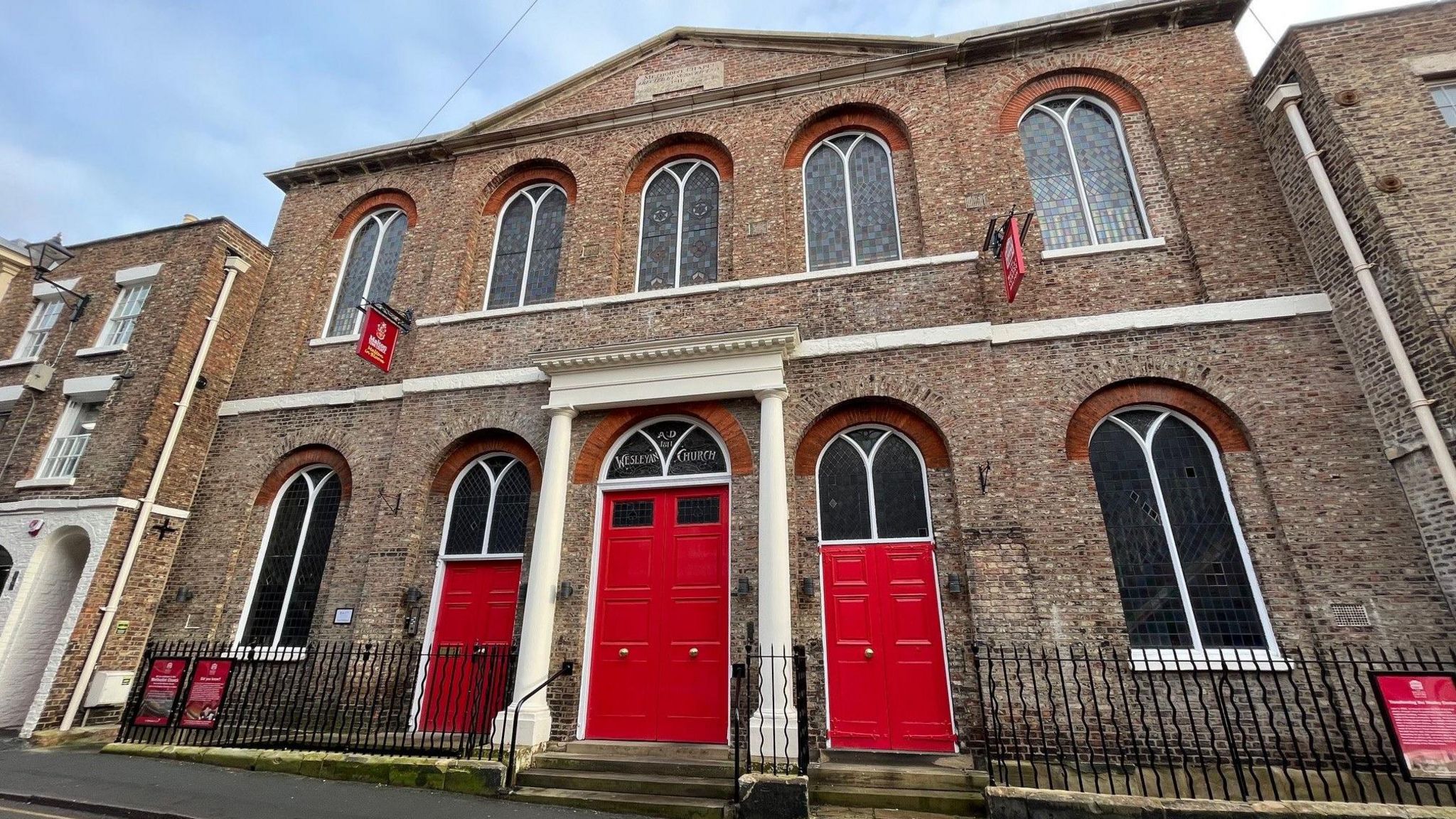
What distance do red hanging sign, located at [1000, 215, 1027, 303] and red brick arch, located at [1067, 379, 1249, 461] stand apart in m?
1.68

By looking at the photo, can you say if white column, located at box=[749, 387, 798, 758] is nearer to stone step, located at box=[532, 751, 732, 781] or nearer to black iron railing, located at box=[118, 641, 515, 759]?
stone step, located at box=[532, 751, 732, 781]

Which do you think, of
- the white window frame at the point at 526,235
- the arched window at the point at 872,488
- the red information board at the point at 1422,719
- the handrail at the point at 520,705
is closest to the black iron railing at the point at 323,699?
the handrail at the point at 520,705

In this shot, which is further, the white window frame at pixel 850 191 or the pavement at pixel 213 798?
the white window frame at pixel 850 191

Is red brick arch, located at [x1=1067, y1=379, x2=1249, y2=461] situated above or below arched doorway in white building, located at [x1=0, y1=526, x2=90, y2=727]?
above

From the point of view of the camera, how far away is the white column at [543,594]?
24.6 feet

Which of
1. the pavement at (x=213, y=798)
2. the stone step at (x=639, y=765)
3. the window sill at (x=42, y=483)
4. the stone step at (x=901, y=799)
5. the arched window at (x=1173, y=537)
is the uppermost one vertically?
the window sill at (x=42, y=483)

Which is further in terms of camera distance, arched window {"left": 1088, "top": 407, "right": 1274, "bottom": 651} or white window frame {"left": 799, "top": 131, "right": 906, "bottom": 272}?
white window frame {"left": 799, "top": 131, "right": 906, "bottom": 272}

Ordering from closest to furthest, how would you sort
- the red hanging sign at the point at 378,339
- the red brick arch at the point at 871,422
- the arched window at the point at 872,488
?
the arched window at the point at 872,488 → the red brick arch at the point at 871,422 → the red hanging sign at the point at 378,339

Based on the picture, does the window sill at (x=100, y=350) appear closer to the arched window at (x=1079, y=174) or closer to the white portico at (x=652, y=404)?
the white portico at (x=652, y=404)

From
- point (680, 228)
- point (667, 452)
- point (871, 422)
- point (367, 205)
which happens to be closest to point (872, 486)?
point (871, 422)

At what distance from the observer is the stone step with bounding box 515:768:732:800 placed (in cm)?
626

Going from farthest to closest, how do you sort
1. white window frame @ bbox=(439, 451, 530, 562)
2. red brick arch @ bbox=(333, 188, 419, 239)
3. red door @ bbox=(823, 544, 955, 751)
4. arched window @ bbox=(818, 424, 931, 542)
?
red brick arch @ bbox=(333, 188, 419, 239)
white window frame @ bbox=(439, 451, 530, 562)
arched window @ bbox=(818, 424, 931, 542)
red door @ bbox=(823, 544, 955, 751)

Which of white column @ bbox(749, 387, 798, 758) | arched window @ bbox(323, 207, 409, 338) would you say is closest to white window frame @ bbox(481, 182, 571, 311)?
arched window @ bbox(323, 207, 409, 338)

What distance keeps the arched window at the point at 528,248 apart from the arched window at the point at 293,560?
4.15 meters
